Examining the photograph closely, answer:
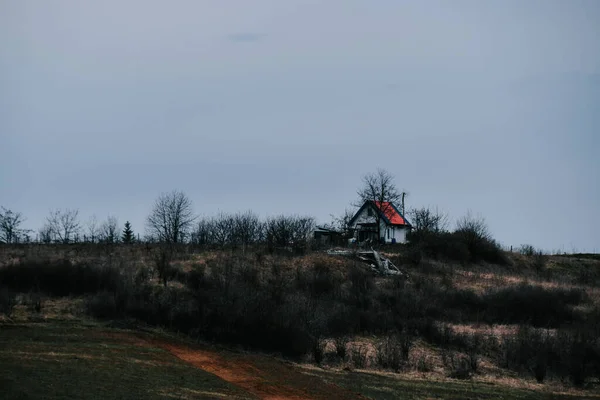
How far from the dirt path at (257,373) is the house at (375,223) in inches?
1881

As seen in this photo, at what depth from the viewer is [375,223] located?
251 feet

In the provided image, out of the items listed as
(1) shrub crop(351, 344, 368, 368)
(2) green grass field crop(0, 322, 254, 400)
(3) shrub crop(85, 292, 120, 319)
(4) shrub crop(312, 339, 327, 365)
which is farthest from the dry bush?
(3) shrub crop(85, 292, 120, 319)

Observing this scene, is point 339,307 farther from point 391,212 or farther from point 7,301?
point 391,212

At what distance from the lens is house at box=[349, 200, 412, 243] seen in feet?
249

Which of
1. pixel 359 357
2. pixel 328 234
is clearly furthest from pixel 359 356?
pixel 328 234

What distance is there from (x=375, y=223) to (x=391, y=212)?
367 centimetres

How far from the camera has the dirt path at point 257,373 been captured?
20986 millimetres

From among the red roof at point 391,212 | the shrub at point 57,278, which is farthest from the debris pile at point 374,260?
the red roof at point 391,212

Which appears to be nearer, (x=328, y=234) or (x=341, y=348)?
(x=341, y=348)

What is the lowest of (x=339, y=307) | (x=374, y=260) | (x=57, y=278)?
(x=339, y=307)

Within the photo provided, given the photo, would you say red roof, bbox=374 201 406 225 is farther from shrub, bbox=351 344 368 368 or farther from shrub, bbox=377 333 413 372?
shrub, bbox=351 344 368 368

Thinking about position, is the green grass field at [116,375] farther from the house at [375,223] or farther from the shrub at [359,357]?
the house at [375,223]

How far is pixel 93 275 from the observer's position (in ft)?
119

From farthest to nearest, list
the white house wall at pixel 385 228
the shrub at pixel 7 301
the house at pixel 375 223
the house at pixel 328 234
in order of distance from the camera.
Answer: the white house wall at pixel 385 228 → the house at pixel 375 223 → the house at pixel 328 234 → the shrub at pixel 7 301
